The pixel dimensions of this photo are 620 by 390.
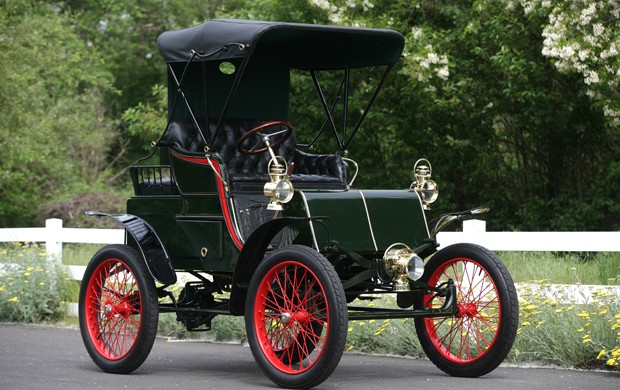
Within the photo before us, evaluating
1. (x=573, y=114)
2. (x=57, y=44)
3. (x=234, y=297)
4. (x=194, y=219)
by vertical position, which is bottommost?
(x=234, y=297)

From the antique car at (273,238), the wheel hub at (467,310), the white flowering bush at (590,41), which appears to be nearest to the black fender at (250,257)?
the antique car at (273,238)

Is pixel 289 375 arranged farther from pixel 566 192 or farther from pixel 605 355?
pixel 566 192

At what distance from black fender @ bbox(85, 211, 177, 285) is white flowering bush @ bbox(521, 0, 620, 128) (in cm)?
851

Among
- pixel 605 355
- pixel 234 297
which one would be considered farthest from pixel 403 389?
pixel 605 355

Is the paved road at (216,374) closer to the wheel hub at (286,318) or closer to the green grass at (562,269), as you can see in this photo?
the wheel hub at (286,318)

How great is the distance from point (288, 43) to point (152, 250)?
1.98 meters

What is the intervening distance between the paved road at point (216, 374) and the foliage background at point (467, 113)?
7.68m

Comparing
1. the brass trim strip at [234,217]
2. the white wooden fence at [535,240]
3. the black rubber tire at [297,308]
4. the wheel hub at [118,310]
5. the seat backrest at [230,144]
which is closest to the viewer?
the black rubber tire at [297,308]

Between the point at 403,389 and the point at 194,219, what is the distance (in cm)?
198

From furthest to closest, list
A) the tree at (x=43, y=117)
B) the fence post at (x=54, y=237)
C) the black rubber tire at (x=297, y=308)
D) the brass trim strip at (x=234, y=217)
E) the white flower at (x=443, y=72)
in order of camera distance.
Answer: the tree at (x=43, y=117) → the white flower at (x=443, y=72) → the fence post at (x=54, y=237) → the brass trim strip at (x=234, y=217) → the black rubber tire at (x=297, y=308)

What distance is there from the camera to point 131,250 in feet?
29.4

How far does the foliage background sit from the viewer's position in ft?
59.5

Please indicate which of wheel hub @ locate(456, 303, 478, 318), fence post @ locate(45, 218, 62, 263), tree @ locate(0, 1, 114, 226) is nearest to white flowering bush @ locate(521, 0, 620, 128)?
fence post @ locate(45, 218, 62, 263)

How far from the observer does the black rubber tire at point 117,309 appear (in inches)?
341
